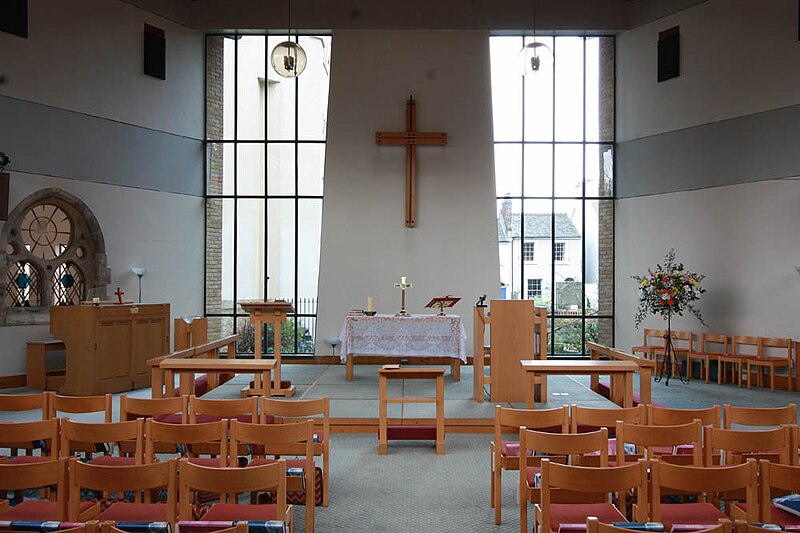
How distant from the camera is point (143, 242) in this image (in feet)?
35.3

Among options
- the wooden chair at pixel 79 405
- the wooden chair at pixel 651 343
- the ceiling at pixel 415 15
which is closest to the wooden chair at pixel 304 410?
the wooden chair at pixel 79 405

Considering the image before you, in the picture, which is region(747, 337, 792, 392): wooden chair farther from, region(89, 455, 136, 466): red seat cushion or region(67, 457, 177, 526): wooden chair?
region(67, 457, 177, 526): wooden chair

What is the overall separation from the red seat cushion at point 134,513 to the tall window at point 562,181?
9.49 metres

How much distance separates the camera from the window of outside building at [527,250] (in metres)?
12.3

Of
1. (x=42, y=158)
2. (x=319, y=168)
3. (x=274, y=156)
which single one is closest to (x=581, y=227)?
(x=319, y=168)

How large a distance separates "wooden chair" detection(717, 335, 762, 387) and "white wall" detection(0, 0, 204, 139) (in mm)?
9299

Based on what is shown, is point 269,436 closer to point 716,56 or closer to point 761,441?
point 761,441

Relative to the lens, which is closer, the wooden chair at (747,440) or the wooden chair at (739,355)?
the wooden chair at (747,440)

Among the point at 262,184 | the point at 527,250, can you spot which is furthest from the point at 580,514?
the point at 262,184

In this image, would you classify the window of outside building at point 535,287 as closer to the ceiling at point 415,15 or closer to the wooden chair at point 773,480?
the ceiling at point 415,15

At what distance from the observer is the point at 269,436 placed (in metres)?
3.72

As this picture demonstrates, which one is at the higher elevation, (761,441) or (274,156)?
(274,156)

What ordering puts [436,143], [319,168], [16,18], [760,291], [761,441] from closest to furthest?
[761,441]
[16,18]
[760,291]
[436,143]
[319,168]

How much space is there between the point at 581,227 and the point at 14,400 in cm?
989
